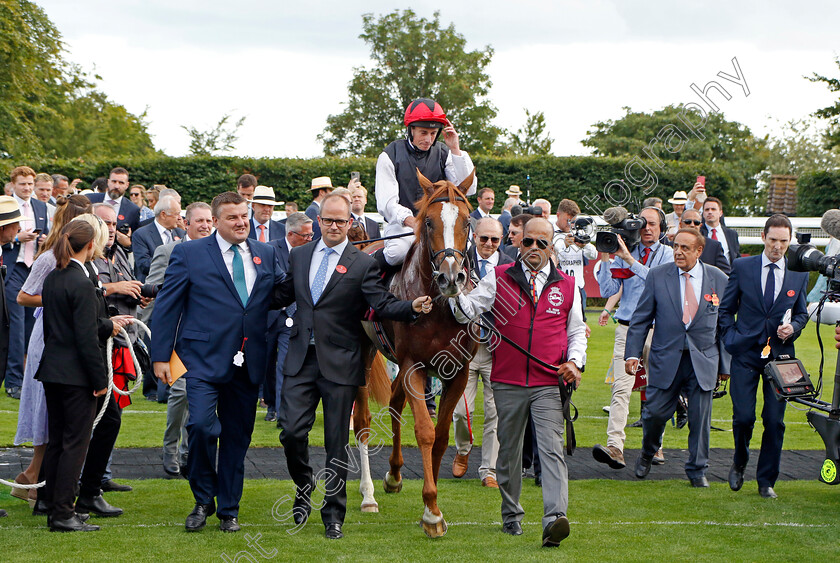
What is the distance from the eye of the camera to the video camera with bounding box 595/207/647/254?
27.5 feet

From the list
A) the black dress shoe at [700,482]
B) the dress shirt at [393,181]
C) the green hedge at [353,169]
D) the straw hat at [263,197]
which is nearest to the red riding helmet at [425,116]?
the dress shirt at [393,181]

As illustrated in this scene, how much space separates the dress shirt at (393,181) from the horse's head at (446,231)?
0.68 meters

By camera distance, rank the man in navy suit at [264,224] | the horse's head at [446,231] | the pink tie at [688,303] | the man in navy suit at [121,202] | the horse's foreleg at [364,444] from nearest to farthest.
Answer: the horse's head at [446,231] < the horse's foreleg at [364,444] < the pink tie at [688,303] < the man in navy suit at [264,224] < the man in navy suit at [121,202]

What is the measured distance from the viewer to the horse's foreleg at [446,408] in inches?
247

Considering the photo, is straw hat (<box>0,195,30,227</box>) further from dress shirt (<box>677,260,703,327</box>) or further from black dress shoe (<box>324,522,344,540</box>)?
dress shirt (<box>677,260,703,327</box>)

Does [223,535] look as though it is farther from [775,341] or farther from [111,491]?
[775,341]

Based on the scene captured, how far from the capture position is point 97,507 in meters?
6.12

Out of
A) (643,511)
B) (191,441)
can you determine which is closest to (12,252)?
(191,441)

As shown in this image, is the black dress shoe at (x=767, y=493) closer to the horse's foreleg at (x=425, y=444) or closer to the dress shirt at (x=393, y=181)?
the horse's foreleg at (x=425, y=444)

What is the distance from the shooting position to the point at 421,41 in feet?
143

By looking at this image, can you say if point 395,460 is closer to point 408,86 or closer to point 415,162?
point 415,162

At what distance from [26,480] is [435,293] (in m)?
3.08

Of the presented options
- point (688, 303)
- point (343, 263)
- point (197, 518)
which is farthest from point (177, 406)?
point (688, 303)

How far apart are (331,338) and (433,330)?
0.74 metres
